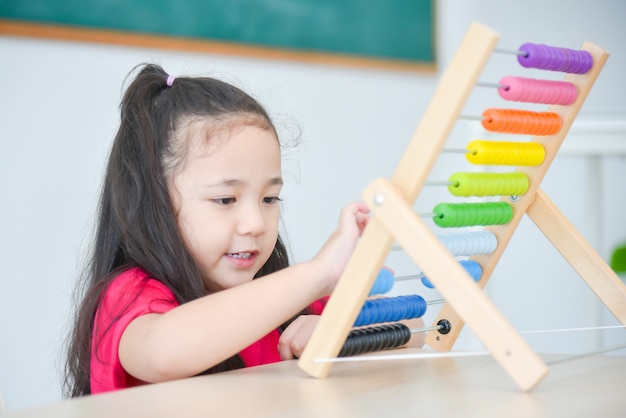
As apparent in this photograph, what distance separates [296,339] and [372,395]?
35cm

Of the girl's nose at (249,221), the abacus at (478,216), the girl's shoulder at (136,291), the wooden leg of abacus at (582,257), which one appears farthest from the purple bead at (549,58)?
the girl's shoulder at (136,291)

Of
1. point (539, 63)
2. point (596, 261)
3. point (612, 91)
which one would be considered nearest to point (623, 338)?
point (612, 91)

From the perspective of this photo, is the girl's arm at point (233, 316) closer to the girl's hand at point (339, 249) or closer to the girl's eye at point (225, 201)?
the girl's hand at point (339, 249)

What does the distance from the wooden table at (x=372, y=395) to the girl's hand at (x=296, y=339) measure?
162 millimetres

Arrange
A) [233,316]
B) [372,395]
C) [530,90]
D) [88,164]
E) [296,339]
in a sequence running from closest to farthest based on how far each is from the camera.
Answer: [372,395] → [233,316] → [530,90] → [296,339] → [88,164]

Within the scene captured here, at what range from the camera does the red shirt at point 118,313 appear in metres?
0.94

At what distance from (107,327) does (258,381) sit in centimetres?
24

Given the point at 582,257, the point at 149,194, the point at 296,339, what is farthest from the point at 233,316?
the point at 582,257

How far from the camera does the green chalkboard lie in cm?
197

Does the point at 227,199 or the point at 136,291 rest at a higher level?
the point at 227,199

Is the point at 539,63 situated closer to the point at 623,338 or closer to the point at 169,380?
the point at 169,380

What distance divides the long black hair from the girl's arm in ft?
0.67

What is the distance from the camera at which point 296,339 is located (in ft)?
3.57

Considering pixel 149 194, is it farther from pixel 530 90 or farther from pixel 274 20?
pixel 274 20
